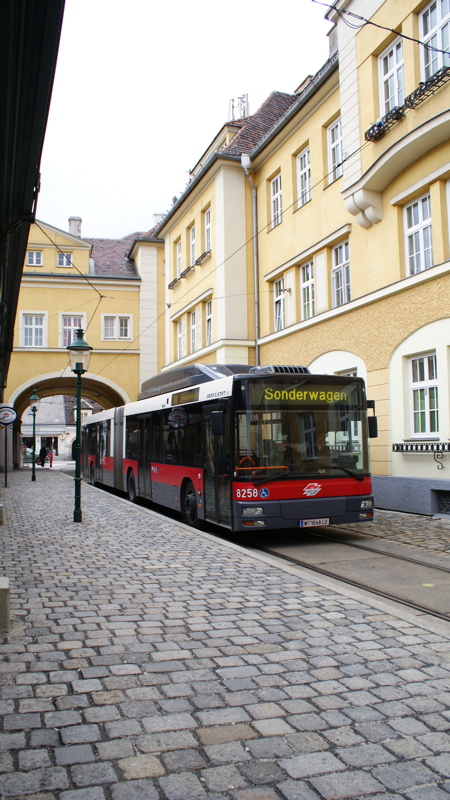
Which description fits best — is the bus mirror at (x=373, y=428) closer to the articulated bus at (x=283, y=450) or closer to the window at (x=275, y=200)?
the articulated bus at (x=283, y=450)

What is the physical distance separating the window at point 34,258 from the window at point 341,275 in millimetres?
21841

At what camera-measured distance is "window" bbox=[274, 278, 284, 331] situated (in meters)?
20.8

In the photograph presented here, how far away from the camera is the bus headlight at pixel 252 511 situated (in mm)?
9703

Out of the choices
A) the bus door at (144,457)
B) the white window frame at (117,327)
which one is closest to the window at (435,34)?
the bus door at (144,457)

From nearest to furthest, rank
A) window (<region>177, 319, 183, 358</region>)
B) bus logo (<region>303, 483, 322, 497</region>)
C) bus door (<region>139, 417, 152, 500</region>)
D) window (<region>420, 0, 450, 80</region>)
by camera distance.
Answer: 1. bus logo (<region>303, 483, 322, 497</region>)
2. window (<region>420, 0, 450, 80</region>)
3. bus door (<region>139, 417, 152, 500</region>)
4. window (<region>177, 319, 183, 358</region>)

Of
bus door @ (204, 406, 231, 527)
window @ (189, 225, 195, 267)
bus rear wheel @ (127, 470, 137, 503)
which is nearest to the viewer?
bus door @ (204, 406, 231, 527)

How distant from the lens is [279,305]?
2116 centimetres

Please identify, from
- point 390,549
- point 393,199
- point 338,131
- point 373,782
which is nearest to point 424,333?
point 393,199

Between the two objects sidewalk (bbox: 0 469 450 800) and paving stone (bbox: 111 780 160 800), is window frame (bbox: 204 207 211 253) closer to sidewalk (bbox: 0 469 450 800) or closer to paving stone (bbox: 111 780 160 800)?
sidewalk (bbox: 0 469 450 800)

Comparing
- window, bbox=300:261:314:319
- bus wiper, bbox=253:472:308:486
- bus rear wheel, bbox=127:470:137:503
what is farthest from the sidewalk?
window, bbox=300:261:314:319

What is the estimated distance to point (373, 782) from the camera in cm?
293

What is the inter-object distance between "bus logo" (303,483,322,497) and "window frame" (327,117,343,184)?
32.6ft

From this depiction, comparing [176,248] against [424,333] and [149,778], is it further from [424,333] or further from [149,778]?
[149,778]

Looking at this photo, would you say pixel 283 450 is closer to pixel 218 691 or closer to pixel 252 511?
pixel 252 511
